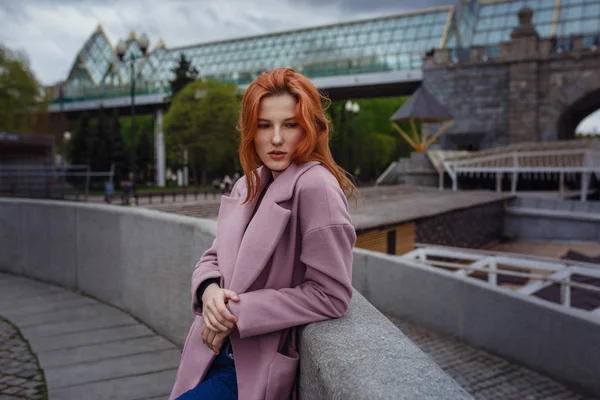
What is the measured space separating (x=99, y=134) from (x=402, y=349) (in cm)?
5144

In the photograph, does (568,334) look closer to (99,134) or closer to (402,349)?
(402,349)

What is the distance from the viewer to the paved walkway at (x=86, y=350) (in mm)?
3715

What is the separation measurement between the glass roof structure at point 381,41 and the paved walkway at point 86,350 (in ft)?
128

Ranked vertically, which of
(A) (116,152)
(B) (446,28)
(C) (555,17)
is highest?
(C) (555,17)

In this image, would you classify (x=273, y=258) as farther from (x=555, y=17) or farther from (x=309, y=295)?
(x=555, y=17)

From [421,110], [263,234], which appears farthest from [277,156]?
[421,110]

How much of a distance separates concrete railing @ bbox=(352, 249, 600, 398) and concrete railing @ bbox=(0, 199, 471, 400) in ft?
1.07

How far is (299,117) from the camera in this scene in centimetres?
200

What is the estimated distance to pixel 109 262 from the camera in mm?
5656

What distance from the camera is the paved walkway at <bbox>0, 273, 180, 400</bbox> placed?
3715mm

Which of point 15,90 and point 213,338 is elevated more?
point 15,90

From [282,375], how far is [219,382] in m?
0.24

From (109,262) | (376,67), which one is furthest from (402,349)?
(376,67)

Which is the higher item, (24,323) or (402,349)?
(402,349)
